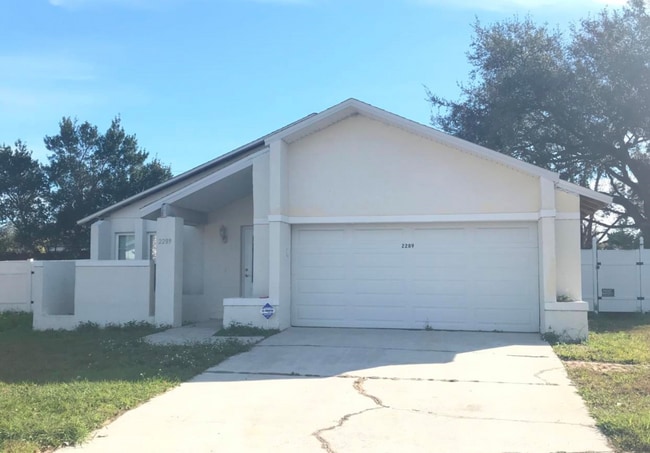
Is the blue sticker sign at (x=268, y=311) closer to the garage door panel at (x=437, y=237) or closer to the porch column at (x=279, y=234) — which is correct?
the porch column at (x=279, y=234)

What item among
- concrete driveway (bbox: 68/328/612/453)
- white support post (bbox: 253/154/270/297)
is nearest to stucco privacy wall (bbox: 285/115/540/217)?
white support post (bbox: 253/154/270/297)

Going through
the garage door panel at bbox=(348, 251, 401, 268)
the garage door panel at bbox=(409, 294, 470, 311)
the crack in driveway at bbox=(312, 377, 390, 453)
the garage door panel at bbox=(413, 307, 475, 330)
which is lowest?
the crack in driveway at bbox=(312, 377, 390, 453)

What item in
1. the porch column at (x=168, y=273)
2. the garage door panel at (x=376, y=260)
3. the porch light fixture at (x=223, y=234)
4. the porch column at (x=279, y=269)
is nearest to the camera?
the porch column at (x=279, y=269)

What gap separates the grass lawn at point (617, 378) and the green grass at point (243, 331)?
544 cm

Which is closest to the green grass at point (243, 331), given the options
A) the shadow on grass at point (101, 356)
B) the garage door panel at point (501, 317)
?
the shadow on grass at point (101, 356)

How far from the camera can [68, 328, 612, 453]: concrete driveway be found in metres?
5.81

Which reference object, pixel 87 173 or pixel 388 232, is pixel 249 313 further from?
pixel 87 173

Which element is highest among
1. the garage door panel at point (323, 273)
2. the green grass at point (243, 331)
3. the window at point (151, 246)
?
the window at point (151, 246)

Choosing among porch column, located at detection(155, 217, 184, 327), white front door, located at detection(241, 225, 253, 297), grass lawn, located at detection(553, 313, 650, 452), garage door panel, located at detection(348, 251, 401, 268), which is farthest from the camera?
white front door, located at detection(241, 225, 253, 297)

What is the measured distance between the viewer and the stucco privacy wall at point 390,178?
40.8 ft

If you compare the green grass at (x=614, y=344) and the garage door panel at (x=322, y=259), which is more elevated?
the garage door panel at (x=322, y=259)

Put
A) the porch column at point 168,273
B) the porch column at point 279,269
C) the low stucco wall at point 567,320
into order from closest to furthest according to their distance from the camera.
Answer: the low stucco wall at point 567,320
the porch column at point 279,269
the porch column at point 168,273

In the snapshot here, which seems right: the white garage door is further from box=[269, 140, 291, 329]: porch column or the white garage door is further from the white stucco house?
box=[269, 140, 291, 329]: porch column

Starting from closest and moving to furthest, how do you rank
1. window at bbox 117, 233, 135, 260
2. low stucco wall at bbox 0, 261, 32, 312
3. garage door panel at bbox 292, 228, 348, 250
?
garage door panel at bbox 292, 228, 348, 250, window at bbox 117, 233, 135, 260, low stucco wall at bbox 0, 261, 32, 312
